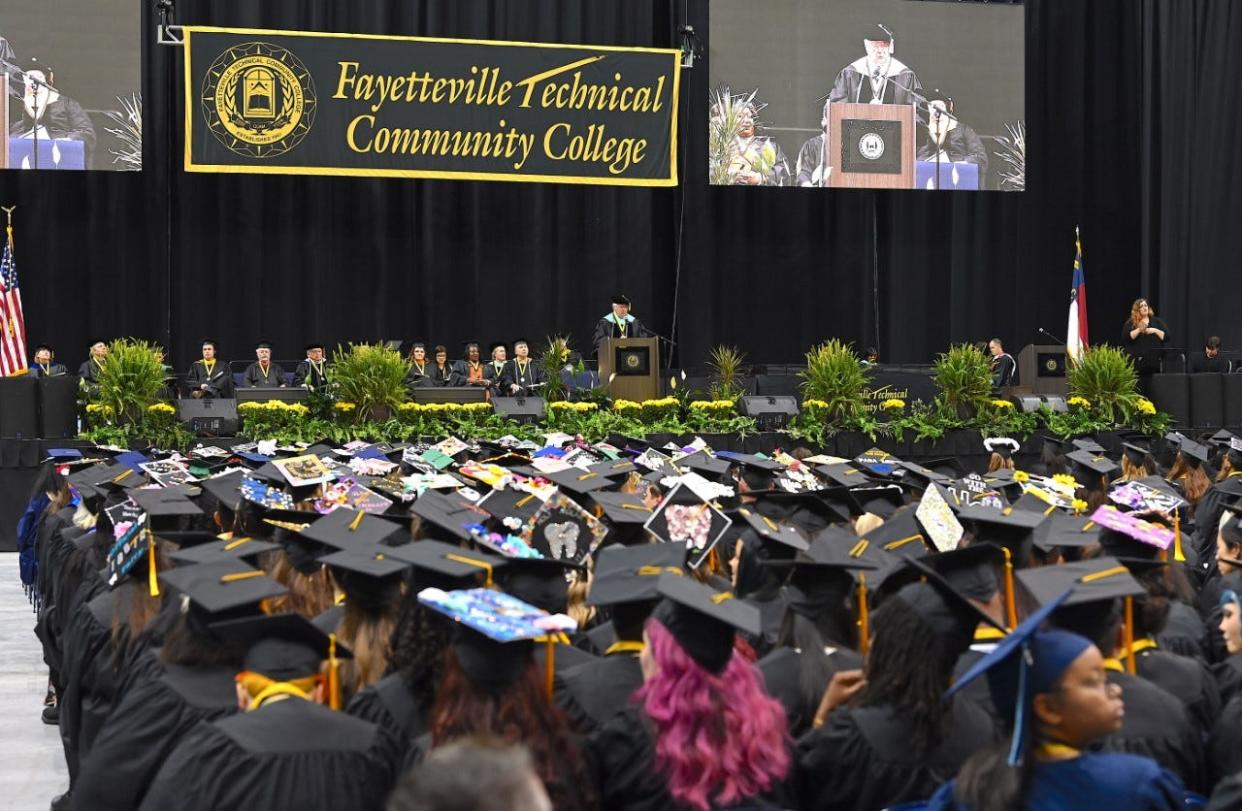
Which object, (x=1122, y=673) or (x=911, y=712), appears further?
(x=1122, y=673)

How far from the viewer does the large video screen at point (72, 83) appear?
603 inches

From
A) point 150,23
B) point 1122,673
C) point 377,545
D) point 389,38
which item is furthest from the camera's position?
point 150,23

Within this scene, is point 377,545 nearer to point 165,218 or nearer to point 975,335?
point 165,218

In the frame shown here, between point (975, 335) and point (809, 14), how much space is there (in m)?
4.98

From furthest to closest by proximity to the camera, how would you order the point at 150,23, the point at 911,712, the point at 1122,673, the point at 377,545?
the point at 150,23 → the point at 377,545 → the point at 1122,673 → the point at 911,712

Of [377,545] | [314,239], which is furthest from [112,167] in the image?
[377,545]

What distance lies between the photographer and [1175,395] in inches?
520

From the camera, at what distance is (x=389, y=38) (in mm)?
15266

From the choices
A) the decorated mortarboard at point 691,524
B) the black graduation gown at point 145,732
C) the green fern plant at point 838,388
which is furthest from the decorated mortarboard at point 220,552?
the green fern plant at point 838,388

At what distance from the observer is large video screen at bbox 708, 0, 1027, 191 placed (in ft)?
56.5

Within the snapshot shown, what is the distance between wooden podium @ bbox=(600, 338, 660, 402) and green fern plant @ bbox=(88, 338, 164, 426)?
13.2 ft

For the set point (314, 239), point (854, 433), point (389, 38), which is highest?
point (389, 38)

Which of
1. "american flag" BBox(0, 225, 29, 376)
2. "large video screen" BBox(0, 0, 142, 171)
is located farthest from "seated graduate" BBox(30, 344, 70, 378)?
"large video screen" BBox(0, 0, 142, 171)

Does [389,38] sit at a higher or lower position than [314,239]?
higher
